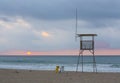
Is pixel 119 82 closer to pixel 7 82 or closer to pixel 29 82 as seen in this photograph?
pixel 29 82

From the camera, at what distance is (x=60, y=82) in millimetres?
22906

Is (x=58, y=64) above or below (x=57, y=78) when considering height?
above

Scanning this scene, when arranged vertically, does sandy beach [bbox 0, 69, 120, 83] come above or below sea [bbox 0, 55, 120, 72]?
below

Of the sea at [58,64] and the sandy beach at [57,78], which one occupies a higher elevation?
the sea at [58,64]

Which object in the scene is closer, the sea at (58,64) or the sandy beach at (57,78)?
the sandy beach at (57,78)

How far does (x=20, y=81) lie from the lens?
925 inches

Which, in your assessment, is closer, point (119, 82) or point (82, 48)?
point (119, 82)

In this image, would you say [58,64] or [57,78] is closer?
[57,78]

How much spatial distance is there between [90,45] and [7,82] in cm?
1364

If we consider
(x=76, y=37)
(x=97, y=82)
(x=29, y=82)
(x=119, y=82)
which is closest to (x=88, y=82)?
(x=97, y=82)

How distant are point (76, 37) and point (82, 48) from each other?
1378 mm

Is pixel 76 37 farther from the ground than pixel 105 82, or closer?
farther from the ground

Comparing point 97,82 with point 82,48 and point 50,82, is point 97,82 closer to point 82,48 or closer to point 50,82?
point 50,82

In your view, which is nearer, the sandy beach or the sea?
the sandy beach
